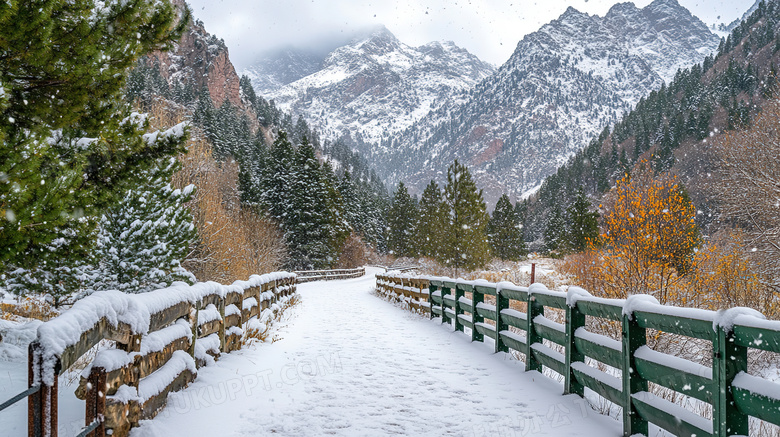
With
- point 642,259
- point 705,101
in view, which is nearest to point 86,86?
point 642,259

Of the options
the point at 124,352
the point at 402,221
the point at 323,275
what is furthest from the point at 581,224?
the point at 124,352

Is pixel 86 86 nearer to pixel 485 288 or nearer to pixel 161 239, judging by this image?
pixel 485 288

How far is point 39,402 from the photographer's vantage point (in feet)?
7.43

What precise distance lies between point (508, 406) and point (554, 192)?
425 ft

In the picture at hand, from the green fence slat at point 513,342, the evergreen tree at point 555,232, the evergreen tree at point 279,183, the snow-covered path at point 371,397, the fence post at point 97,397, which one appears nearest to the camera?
the fence post at point 97,397

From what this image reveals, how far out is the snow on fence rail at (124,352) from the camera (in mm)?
2289

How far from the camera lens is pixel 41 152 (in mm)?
5281

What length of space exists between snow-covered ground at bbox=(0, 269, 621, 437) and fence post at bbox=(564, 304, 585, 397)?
0.17 meters

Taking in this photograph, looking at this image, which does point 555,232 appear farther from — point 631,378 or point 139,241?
point 631,378

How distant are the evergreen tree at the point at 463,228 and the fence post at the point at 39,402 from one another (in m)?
37.2

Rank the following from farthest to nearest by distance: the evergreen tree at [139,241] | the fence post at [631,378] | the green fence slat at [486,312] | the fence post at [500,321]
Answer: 1. the evergreen tree at [139,241]
2. the green fence slat at [486,312]
3. the fence post at [500,321]
4. the fence post at [631,378]

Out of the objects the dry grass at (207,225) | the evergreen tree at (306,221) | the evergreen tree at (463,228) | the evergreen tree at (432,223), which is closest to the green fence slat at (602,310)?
the dry grass at (207,225)

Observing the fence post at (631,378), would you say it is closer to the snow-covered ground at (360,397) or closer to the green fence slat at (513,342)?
the snow-covered ground at (360,397)

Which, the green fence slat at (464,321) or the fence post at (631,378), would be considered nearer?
the fence post at (631,378)
